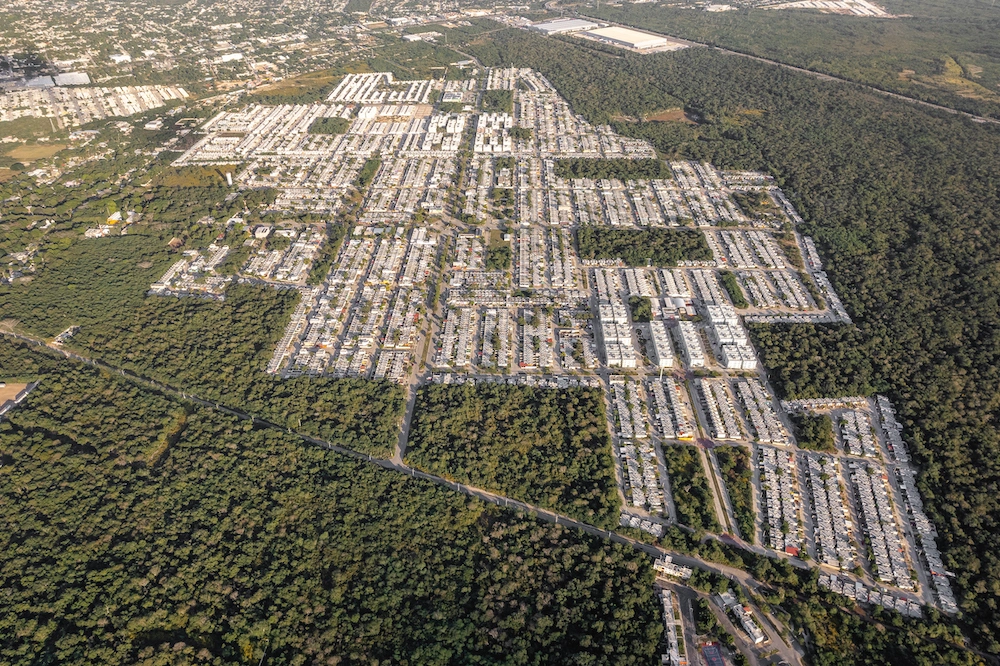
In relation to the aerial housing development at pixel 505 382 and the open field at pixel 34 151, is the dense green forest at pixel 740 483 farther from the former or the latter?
the open field at pixel 34 151

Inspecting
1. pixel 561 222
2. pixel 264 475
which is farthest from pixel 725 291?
pixel 264 475

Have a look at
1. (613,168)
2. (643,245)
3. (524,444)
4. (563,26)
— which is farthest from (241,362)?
(563,26)

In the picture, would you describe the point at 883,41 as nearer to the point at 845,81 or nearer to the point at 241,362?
the point at 845,81

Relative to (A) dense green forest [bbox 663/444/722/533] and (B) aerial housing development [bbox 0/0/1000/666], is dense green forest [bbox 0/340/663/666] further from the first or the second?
(A) dense green forest [bbox 663/444/722/533]

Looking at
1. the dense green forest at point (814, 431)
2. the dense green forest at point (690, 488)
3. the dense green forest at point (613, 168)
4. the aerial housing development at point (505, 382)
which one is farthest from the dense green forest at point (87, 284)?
the dense green forest at point (814, 431)

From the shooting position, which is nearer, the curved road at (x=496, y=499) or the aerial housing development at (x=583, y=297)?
the curved road at (x=496, y=499)
